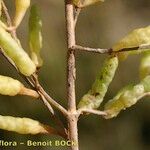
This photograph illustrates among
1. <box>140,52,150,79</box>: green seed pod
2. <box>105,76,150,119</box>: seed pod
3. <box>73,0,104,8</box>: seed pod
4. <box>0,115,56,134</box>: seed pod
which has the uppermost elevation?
<box>73,0,104,8</box>: seed pod

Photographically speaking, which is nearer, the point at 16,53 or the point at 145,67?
the point at 16,53

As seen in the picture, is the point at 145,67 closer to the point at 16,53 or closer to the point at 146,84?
the point at 146,84

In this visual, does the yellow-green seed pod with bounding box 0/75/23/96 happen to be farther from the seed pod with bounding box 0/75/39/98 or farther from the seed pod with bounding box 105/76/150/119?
the seed pod with bounding box 105/76/150/119

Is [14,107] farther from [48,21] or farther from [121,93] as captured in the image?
[121,93]

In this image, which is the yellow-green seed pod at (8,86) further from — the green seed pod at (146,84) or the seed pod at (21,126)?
the green seed pod at (146,84)

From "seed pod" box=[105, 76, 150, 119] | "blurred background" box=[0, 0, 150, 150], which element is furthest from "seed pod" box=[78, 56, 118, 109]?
"blurred background" box=[0, 0, 150, 150]

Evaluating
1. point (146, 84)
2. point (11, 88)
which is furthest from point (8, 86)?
point (146, 84)

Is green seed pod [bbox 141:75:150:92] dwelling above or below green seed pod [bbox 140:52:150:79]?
below
